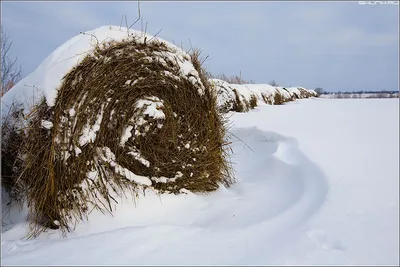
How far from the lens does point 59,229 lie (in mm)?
1954

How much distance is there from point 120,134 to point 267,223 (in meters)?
1.20

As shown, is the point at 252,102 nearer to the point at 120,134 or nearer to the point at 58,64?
the point at 120,134

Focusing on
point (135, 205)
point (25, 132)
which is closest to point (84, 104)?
point (25, 132)

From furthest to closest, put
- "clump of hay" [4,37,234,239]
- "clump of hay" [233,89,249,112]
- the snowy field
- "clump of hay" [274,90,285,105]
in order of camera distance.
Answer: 1. "clump of hay" [274,90,285,105]
2. "clump of hay" [233,89,249,112]
3. "clump of hay" [4,37,234,239]
4. the snowy field

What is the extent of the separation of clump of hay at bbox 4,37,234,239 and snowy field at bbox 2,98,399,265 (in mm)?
153

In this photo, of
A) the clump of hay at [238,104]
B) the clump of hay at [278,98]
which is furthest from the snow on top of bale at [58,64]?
the clump of hay at [278,98]

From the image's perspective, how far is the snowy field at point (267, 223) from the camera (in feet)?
4.71

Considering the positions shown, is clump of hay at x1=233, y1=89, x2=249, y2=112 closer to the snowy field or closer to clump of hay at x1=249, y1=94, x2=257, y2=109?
clump of hay at x1=249, y1=94, x2=257, y2=109

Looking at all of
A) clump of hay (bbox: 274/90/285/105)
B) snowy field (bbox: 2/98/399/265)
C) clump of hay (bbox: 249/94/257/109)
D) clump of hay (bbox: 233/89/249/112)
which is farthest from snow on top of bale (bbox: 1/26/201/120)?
clump of hay (bbox: 274/90/285/105)

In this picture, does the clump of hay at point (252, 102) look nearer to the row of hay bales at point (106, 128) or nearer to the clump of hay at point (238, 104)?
the clump of hay at point (238, 104)

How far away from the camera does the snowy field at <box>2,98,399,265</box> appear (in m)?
1.44

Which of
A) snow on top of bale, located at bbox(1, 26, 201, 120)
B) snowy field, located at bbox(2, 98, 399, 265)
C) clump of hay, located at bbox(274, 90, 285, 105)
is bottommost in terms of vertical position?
snowy field, located at bbox(2, 98, 399, 265)

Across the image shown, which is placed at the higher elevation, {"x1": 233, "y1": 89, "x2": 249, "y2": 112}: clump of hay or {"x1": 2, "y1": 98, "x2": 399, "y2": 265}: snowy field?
{"x1": 233, "y1": 89, "x2": 249, "y2": 112}: clump of hay

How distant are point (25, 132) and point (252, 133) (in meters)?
3.23
